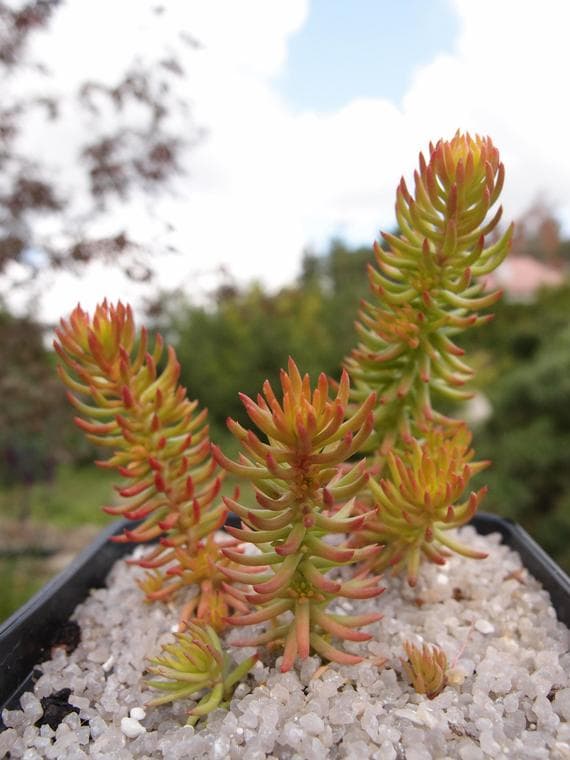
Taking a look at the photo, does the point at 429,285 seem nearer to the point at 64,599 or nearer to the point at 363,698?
the point at 363,698

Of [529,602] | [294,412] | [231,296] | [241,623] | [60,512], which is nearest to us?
[294,412]

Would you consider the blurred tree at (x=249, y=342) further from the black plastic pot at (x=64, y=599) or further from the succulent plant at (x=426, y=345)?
the succulent plant at (x=426, y=345)

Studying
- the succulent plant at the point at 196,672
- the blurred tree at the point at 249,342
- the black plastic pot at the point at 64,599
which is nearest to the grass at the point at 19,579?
the black plastic pot at the point at 64,599

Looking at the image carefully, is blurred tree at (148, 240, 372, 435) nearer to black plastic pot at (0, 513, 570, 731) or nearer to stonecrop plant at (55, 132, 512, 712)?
black plastic pot at (0, 513, 570, 731)

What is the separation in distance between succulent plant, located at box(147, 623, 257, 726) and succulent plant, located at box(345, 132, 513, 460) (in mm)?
501

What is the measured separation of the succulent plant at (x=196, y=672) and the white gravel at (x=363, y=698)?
0.09 ft

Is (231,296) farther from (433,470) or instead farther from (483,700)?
(483,700)

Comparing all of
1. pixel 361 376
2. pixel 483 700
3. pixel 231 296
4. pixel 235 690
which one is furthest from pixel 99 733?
pixel 231 296

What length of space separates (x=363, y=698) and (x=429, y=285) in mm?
713

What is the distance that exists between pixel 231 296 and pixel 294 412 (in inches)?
100

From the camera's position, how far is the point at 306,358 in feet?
26.1

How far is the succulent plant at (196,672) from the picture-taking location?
1004 millimetres

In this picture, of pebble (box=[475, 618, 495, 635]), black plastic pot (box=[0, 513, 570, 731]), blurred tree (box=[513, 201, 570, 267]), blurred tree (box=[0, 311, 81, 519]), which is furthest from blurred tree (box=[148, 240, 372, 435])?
blurred tree (box=[513, 201, 570, 267])

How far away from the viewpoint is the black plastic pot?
114 centimetres
